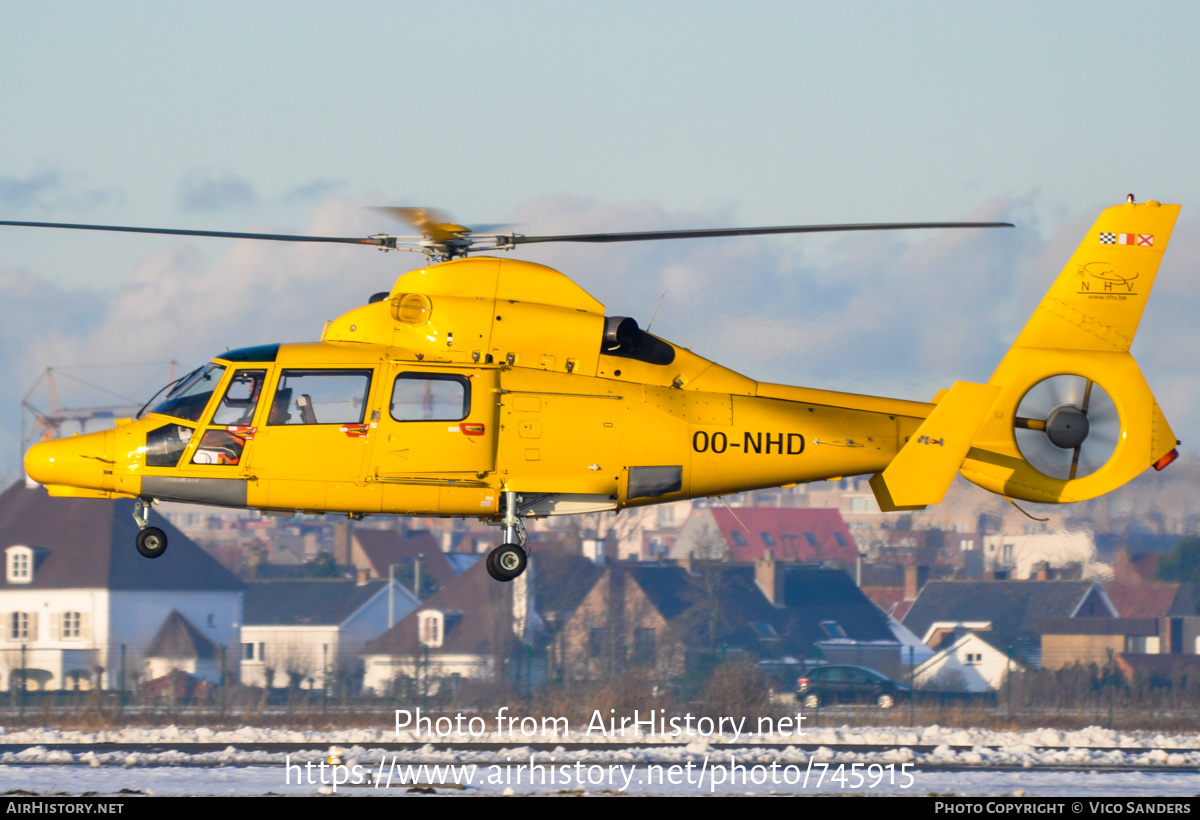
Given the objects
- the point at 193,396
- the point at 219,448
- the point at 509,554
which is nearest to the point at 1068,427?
the point at 509,554

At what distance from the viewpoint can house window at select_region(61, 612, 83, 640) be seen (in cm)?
4603

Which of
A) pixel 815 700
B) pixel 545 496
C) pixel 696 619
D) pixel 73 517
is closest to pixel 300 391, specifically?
pixel 545 496

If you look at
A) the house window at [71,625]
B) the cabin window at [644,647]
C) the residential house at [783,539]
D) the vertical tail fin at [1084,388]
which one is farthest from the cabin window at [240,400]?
the house window at [71,625]

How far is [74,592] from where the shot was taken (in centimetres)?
4712

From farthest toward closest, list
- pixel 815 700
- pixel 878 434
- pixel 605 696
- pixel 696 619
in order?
pixel 696 619 → pixel 815 700 → pixel 605 696 → pixel 878 434

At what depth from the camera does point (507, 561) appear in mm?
16062

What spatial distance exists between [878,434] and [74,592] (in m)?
37.5

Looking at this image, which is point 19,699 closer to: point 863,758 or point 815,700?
point 815,700

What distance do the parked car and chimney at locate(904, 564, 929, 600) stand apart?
5.12 metres

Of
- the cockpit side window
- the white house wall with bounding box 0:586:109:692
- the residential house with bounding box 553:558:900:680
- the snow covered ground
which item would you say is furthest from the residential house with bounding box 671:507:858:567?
the cockpit side window

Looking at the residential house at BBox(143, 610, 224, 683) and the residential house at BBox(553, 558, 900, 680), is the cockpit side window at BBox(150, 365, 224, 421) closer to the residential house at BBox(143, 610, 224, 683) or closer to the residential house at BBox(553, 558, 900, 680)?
the residential house at BBox(553, 558, 900, 680)

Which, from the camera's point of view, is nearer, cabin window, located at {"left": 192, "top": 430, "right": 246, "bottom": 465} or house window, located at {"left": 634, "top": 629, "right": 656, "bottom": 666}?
cabin window, located at {"left": 192, "top": 430, "right": 246, "bottom": 465}

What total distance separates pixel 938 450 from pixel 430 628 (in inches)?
Result: 1187

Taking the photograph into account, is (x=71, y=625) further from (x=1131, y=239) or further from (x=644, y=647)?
(x=1131, y=239)
